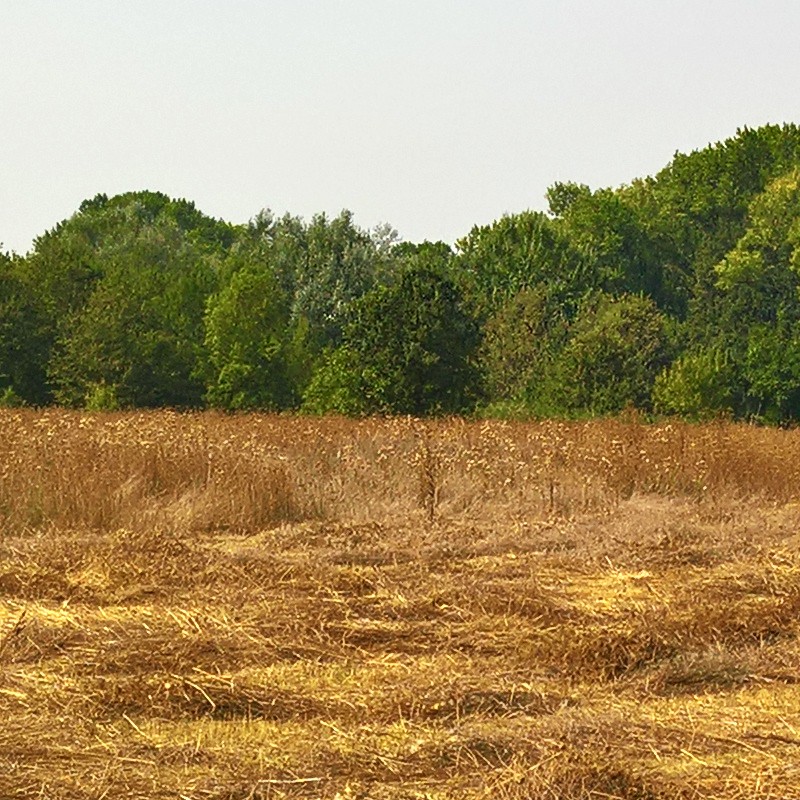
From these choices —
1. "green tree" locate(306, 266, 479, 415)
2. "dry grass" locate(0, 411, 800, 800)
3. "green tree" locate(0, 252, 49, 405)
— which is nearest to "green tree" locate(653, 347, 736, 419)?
"green tree" locate(306, 266, 479, 415)

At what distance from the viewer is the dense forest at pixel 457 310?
92.4 ft

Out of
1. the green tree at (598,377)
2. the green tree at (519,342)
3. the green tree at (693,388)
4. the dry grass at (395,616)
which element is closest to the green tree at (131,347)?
the green tree at (519,342)

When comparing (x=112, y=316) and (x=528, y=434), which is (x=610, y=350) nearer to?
(x=112, y=316)

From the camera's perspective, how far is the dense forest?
2816 centimetres

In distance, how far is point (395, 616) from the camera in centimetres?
800

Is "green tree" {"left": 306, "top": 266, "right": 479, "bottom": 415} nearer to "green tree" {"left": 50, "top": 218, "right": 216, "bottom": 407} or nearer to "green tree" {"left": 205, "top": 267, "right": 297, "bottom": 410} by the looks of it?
"green tree" {"left": 50, "top": 218, "right": 216, "bottom": 407}

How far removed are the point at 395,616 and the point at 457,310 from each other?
65.9 ft

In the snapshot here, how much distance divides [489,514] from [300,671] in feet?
21.7

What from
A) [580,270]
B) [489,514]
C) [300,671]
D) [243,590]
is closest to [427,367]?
[489,514]

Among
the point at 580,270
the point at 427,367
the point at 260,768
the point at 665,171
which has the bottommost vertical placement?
the point at 260,768

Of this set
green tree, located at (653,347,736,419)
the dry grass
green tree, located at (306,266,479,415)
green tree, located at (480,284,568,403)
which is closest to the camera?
the dry grass

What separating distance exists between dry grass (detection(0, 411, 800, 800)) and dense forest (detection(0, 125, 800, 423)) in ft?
40.7

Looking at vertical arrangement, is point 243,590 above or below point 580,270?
below

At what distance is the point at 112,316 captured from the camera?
38.1 metres
